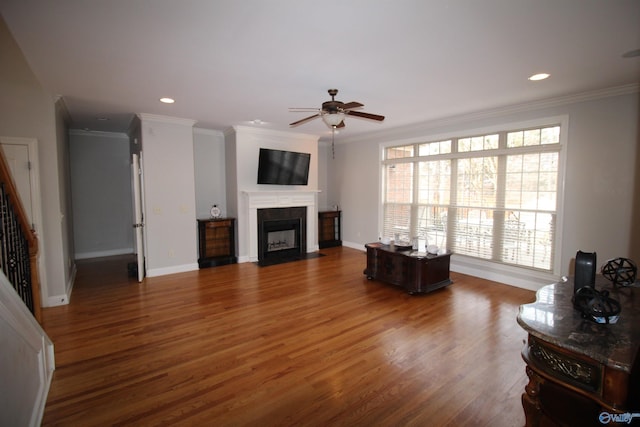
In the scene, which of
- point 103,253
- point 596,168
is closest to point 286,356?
point 596,168

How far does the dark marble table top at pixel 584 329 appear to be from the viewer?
4.31 ft

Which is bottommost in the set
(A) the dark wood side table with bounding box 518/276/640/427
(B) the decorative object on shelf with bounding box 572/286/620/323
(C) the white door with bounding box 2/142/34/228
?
(A) the dark wood side table with bounding box 518/276/640/427

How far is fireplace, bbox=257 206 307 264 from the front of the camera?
244 inches

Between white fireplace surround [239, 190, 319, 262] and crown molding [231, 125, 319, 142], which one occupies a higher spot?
crown molding [231, 125, 319, 142]

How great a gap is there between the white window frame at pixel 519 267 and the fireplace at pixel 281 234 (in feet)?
9.30

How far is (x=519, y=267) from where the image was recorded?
179 inches

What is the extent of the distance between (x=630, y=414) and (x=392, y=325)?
209 centimetres

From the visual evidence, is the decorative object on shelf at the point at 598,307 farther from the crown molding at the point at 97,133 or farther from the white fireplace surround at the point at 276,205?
the crown molding at the point at 97,133

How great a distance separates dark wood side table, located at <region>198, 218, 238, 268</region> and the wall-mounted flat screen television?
1.15m

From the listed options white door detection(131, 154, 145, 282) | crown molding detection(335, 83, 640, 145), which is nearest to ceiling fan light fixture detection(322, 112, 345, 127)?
crown molding detection(335, 83, 640, 145)

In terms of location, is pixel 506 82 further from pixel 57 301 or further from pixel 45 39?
pixel 57 301

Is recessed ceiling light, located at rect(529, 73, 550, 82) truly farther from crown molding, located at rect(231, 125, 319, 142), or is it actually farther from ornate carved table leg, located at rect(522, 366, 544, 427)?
crown molding, located at rect(231, 125, 319, 142)

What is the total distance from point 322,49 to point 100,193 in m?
6.22

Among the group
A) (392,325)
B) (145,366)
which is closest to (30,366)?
(145,366)
